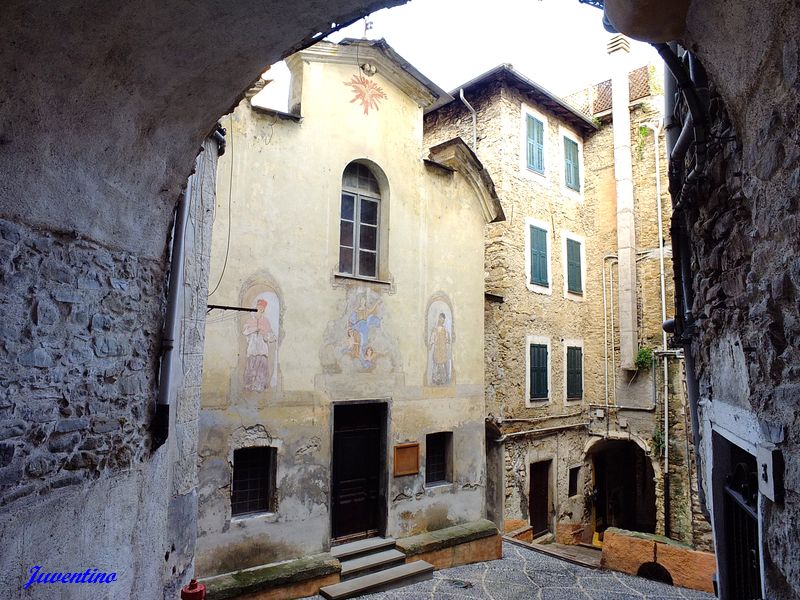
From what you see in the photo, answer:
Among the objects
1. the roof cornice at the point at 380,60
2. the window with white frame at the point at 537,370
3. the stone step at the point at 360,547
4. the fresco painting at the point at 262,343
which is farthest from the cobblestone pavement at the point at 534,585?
the roof cornice at the point at 380,60

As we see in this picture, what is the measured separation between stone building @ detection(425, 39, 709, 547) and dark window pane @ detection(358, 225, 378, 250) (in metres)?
4.36

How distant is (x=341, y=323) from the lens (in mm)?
8844

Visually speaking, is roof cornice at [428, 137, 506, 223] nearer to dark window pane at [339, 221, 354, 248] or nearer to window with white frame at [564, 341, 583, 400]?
dark window pane at [339, 221, 354, 248]

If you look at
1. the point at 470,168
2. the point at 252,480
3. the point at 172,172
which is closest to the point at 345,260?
the point at 470,168

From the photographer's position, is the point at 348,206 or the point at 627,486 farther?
the point at 627,486

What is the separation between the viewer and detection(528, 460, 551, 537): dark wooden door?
13531 millimetres

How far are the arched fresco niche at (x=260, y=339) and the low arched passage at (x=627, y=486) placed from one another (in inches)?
451

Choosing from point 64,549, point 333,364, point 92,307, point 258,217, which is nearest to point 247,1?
point 92,307

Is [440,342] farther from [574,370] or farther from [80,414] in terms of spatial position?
[80,414]

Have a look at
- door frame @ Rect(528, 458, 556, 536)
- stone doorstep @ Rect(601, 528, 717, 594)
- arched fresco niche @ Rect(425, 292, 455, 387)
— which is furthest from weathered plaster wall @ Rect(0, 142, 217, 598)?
door frame @ Rect(528, 458, 556, 536)

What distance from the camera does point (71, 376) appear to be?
3084 millimetres

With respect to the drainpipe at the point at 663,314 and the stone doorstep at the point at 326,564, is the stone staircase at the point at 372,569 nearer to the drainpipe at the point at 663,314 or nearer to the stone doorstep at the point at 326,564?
the stone doorstep at the point at 326,564

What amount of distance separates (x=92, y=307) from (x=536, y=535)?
12.7 metres

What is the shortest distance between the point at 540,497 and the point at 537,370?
10.3 feet
